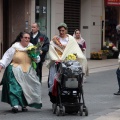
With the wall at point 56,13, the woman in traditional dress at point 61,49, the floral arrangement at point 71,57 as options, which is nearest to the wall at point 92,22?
the wall at point 56,13

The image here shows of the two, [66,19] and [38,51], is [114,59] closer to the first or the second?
[66,19]

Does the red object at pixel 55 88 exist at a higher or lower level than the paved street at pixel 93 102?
higher

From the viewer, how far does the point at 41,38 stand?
12.6 m

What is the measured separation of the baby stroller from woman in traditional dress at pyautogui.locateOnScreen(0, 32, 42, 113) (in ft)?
1.71

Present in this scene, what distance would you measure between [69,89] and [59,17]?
1600 centimetres

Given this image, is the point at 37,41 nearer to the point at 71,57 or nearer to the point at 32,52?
the point at 32,52

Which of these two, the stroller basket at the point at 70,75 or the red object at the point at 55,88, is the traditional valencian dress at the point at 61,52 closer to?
the red object at the point at 55,88

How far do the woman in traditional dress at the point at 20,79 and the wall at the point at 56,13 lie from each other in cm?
1467

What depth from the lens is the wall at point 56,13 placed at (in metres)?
25.5

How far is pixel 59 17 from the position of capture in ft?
85.1

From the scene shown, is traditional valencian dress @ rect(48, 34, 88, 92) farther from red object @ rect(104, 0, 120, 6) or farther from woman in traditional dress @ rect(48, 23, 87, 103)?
red object @ rect(104, 0, 120, 6)

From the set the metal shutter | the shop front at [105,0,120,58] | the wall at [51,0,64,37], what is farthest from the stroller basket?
the shop front at [105,0,120,58]

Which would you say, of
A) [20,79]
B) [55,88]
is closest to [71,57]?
[55,88]

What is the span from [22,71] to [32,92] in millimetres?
469
